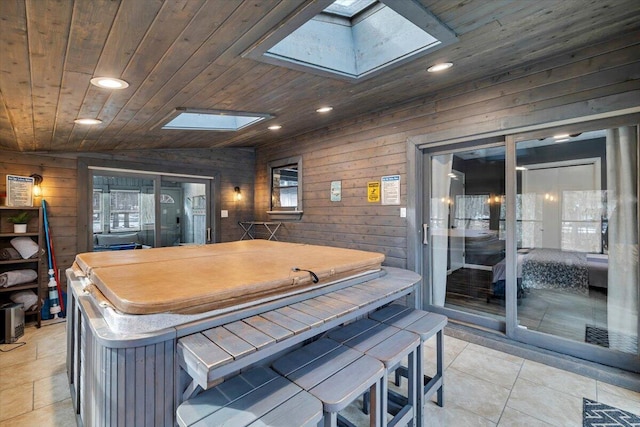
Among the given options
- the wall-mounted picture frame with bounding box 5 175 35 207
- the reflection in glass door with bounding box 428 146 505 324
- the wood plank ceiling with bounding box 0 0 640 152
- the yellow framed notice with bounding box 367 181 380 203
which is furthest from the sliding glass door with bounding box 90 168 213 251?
the reflection in glass door with bounding box 428 146 505 324

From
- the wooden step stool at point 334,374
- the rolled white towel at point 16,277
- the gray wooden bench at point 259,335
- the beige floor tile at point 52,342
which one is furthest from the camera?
the rolled white towel at point 16,277

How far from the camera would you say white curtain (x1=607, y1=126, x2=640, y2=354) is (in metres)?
2.30

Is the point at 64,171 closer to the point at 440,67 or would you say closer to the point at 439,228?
the point at 440,67

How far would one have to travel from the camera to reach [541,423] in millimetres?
1854

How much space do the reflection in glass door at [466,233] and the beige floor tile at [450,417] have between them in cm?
137

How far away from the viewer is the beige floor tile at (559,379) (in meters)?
2.16

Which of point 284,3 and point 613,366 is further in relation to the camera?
point 613,366

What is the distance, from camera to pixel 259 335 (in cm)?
121

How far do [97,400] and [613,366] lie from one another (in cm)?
335

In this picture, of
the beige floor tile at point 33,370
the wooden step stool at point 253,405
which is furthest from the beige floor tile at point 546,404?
the beige floor tile at point 33,370

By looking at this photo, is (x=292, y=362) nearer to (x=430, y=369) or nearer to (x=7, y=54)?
(x=430, y=369)

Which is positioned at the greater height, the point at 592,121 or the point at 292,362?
the point at 592,121

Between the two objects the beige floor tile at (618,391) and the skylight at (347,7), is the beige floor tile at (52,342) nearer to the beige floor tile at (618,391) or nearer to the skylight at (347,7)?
the skylight at (347,7)

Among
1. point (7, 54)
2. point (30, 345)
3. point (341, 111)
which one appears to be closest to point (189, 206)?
point (30, 345)
